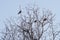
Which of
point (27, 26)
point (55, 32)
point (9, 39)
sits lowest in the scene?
point (9, 39)

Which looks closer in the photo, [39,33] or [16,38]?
[39,33]

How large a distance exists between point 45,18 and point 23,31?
3.69 metres

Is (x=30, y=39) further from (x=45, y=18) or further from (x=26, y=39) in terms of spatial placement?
(x=45, y=18)

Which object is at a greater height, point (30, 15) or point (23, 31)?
point (30, 15)

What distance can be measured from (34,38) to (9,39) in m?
8.33

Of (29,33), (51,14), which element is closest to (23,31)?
(29,33)

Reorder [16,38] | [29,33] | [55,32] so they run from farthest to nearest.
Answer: [16,38], [55,32], [29,33]

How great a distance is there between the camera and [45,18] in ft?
81.3

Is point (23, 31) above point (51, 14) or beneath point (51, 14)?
beneath

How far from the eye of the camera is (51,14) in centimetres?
2567

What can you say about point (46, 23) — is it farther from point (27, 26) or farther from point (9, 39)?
point (9, 39)

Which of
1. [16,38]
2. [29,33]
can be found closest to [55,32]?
[29,33]

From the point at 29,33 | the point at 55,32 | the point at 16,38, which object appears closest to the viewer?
the point at 29,33

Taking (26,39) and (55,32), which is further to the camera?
(55,32)
